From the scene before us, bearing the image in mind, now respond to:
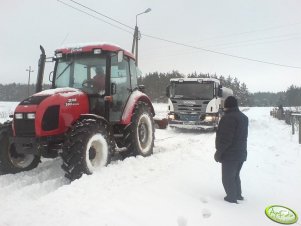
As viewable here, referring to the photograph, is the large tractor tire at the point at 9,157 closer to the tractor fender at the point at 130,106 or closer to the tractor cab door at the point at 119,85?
→ the tractor cab door at the point at 119,85

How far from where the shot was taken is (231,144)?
222 inches

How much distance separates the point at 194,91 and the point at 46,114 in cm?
1024

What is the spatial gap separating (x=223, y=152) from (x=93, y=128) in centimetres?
255

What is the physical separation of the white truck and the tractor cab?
7.65 meters

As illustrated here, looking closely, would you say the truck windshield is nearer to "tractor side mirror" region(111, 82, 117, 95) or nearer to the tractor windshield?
"tractor side mirror" region(111, 82, 117, 95)

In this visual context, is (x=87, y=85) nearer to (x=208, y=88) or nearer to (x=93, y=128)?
(x=93, y=128)

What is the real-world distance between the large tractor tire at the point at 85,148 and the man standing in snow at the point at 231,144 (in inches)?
94.3

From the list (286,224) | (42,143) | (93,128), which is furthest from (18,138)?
(286,224)

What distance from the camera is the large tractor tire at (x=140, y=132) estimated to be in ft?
27.6

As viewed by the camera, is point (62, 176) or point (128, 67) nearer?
point (62, 176)

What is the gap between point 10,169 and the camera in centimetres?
720

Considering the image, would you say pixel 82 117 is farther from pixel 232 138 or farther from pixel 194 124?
pixel 194 124

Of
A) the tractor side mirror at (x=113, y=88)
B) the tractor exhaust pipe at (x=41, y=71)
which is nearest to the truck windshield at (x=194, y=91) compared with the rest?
the tractor side mirror at (x=113, y=88)

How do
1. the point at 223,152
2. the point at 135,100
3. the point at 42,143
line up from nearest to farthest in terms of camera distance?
the point at 223,152 → the point at 42,143 → the point at 135,100
